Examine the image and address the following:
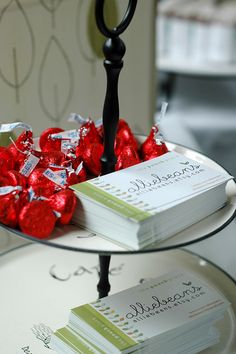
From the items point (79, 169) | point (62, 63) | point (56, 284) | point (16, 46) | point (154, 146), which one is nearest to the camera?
point (79, 169)

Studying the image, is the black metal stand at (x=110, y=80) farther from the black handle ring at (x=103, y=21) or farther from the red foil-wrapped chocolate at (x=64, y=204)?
the red foil-wrapped chocolate at (x=64, y=204)

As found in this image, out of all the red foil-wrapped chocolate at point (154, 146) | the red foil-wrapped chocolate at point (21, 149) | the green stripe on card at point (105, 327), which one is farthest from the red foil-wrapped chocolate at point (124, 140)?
the green stripe on card at point (105, 327)

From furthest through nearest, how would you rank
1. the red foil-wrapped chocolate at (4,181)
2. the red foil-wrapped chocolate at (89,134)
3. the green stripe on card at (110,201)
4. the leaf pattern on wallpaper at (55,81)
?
the leaf pattern on wallpaper at (55,81) < the red foil-wrapped chocolate at (89,134) < the red foil-wrapped chocolate at (4,181) < the green stripe on card at (110,201)

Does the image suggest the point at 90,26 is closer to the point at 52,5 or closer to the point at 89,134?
the point at 52,5

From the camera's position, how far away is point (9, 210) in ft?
2.59

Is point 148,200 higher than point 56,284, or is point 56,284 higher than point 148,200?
point 148,200

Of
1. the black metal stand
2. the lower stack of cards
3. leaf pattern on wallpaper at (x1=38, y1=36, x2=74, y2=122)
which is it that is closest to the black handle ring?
the black metal stand

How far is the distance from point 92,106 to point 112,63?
0.65 meters

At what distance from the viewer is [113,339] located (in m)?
0.87

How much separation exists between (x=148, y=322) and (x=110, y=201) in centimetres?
24

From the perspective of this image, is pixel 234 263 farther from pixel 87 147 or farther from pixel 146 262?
pixel 87 147

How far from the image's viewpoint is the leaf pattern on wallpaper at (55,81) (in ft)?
4.36

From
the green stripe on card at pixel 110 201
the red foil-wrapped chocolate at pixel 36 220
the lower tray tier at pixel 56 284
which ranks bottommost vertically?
the lower tray tier at pixel 56 284

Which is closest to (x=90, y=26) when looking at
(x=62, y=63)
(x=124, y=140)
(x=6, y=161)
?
(x=62, y=63)
